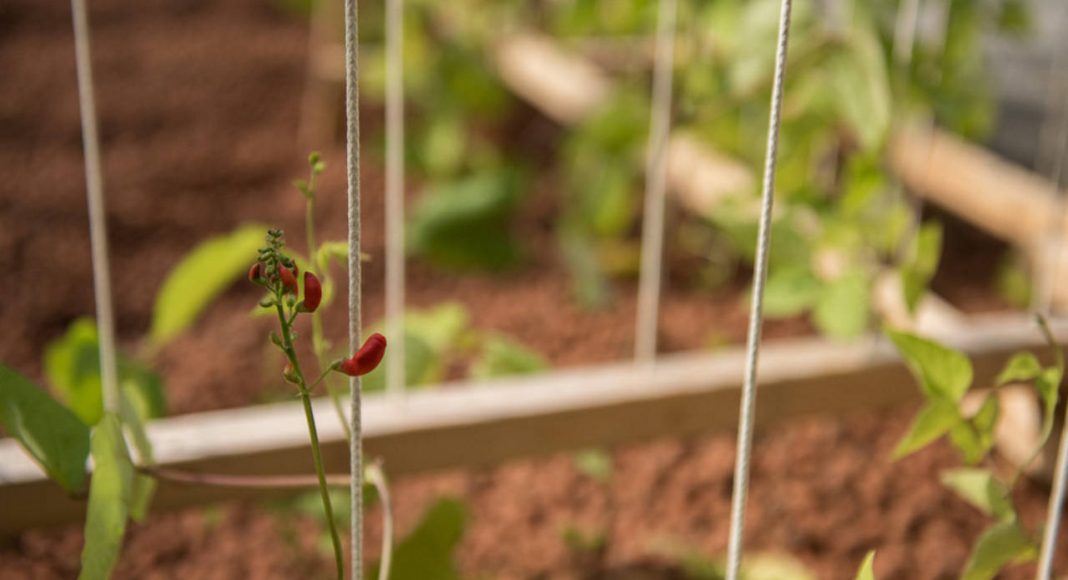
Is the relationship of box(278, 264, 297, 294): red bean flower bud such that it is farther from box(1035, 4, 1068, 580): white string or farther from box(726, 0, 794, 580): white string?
box(1035, 4, 1068, 580): white string

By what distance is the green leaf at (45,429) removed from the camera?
0.67 m

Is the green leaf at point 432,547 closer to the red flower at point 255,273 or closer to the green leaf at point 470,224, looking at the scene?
the red flower at point 255,273

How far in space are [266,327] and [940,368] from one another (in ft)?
4.05

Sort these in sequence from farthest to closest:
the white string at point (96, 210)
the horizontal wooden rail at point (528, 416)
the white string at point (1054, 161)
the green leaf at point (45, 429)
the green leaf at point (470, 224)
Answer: the green leaf at point (470, 224) → the white string at point (1054, 161) → the horizontal wooden rail at point (528, 416) → the white string at point (96, 210) → the green leaf at point (45, 429)

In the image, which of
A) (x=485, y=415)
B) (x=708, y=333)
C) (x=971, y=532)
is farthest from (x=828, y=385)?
(x=708, y=333)

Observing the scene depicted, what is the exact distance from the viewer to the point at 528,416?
1155 mm

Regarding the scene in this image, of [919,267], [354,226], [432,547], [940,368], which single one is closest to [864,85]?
[919,267]

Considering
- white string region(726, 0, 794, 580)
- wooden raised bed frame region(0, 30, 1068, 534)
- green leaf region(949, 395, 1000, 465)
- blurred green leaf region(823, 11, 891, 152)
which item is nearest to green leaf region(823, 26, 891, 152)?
blurred green leaf region(823, 11, 891, 152)

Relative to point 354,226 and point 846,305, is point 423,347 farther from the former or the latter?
point 354,226

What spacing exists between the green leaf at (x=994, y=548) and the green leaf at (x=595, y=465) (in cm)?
63

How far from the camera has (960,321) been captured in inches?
58.6

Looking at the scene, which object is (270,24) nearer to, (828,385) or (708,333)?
(708,333)

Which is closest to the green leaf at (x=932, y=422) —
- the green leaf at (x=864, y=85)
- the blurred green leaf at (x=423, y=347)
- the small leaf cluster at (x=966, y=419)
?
the small leaf cluster at (x=966, y=419)

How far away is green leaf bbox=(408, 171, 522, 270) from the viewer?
6.12 ft
